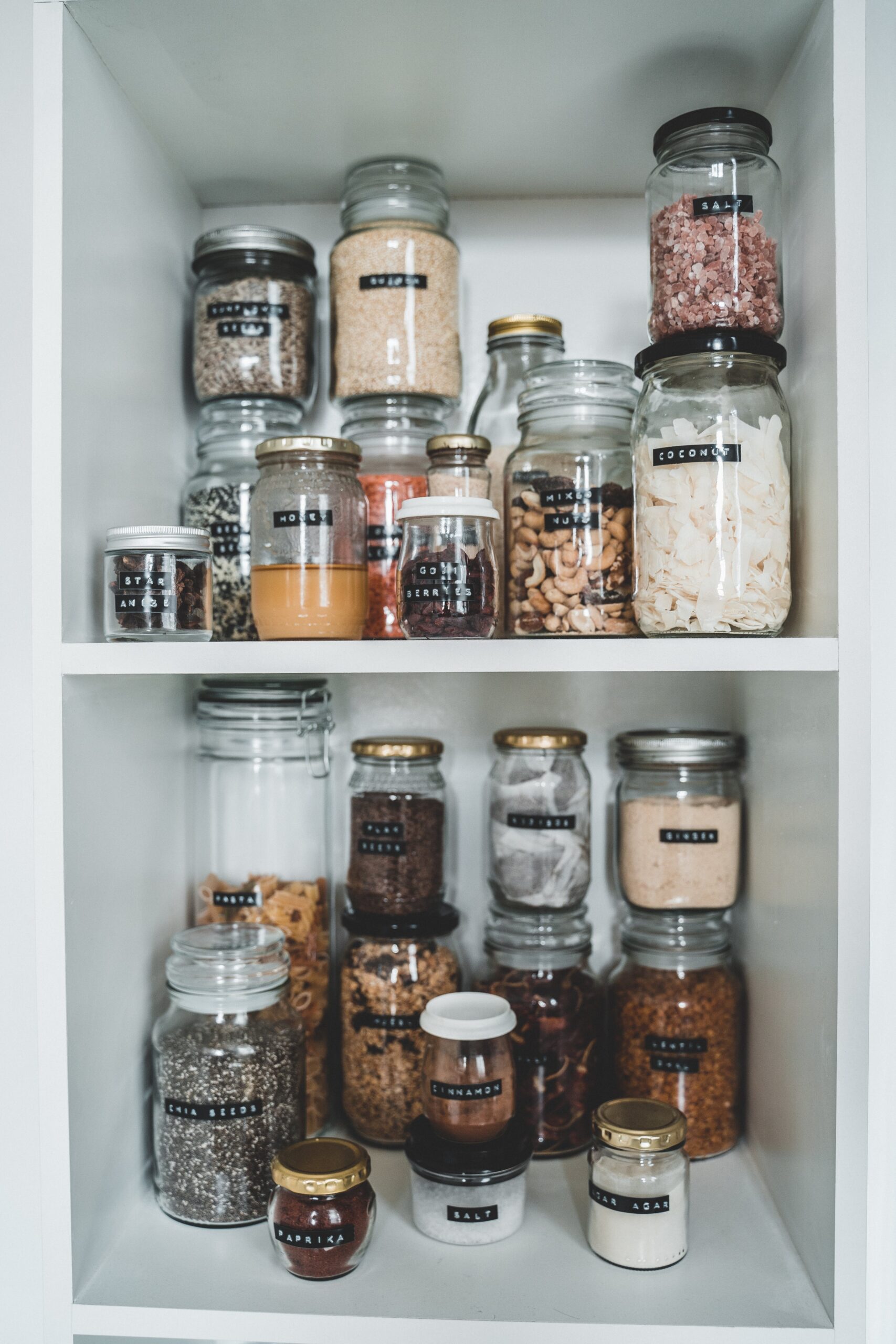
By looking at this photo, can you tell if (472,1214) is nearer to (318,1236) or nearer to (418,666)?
(318,1236)

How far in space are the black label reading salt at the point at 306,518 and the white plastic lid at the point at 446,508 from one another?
0.08 m

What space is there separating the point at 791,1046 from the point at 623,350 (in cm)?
75

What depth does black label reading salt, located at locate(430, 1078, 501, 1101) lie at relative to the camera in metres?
0.90

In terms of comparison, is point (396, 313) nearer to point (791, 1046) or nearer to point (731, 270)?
point (731, 270)

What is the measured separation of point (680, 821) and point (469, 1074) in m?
0.33

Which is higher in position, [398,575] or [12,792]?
[398,575]

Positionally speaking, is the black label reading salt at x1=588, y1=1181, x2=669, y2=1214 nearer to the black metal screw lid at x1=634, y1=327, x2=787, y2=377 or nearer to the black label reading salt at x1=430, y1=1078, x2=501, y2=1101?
the black label reading salt at x1=430, y1=1078, x2=501, y2=1101

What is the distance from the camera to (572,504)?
35.6 inches

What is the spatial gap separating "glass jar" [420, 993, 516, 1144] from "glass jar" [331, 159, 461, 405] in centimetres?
60

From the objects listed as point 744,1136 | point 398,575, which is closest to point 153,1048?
point 398,575

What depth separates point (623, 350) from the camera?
1.15m

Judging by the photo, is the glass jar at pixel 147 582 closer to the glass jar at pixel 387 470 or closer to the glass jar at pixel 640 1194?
the glass jar at pixel 387 470

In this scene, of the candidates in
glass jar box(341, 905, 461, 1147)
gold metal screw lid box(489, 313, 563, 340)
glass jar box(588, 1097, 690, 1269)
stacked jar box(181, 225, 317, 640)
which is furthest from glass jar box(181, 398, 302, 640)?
glass jar box(588, 1097, 690, 1269)

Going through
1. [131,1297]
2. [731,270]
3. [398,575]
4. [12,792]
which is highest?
[731,270]
